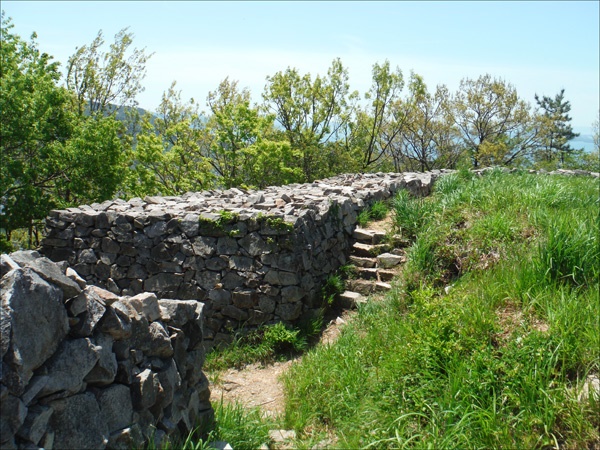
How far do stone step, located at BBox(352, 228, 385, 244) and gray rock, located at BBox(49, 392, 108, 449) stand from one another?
6.04 m

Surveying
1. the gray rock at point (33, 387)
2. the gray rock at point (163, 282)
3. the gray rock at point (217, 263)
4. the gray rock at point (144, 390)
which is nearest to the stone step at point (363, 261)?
the gray rock at point (217, 263)

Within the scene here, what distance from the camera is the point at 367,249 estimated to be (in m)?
8.27

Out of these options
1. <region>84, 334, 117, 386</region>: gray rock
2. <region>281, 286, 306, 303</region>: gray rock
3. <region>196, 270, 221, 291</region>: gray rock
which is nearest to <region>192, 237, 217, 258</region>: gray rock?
<region>196, 270, 221, 291</region>: gray rock

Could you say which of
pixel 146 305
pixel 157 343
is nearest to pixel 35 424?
pixel 157 343

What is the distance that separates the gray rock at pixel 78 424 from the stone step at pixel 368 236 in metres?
6.04

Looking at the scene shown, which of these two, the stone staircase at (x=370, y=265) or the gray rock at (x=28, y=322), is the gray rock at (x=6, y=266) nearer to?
the gray rock at (x=28, y=322)

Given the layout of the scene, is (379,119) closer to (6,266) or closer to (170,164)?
(170,164)

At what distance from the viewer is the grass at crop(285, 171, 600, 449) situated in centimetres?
349

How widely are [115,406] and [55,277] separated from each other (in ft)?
2.70

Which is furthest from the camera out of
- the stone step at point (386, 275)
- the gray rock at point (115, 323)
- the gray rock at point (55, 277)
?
the stone step at point (386, 275)

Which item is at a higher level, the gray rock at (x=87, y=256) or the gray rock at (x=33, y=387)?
the gray rock at (x=33, y=387)

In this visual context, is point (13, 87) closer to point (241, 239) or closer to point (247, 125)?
point (247, 125)

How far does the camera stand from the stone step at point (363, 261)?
8012mm

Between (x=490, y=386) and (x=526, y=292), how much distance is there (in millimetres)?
1221
